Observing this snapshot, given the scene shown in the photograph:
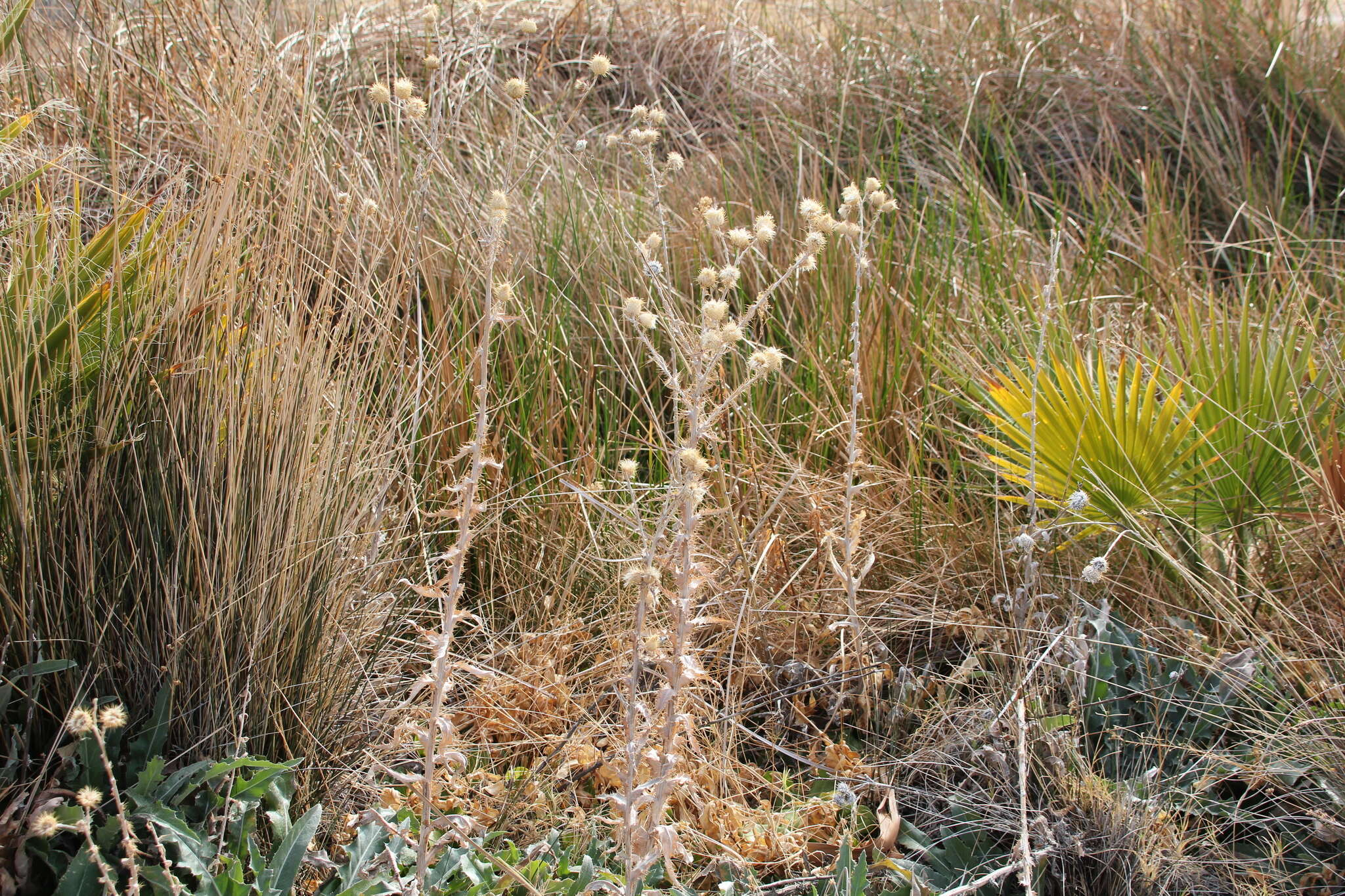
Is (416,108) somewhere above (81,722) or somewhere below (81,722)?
above

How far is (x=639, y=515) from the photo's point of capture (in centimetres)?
176

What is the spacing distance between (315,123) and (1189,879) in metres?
3.19

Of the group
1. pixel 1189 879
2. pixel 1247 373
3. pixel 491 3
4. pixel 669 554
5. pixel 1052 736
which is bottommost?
pixel 1189 879

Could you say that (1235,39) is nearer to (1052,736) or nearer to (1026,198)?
(1026,198)

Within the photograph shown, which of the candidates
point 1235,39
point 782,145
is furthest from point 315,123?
point 1235,39

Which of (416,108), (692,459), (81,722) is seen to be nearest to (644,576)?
(692,459)

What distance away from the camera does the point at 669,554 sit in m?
1.42

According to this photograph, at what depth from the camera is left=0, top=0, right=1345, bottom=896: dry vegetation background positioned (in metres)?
1.65

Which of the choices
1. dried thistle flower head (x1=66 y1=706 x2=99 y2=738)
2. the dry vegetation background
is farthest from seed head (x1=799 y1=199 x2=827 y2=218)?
dried thistle flower head (x1=66 y1=706 x2=99 y2=738)

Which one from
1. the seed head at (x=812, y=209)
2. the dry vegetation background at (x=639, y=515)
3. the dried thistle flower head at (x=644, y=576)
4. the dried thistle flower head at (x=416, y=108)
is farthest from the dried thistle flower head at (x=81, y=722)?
the seed head at (x=812, y=209)

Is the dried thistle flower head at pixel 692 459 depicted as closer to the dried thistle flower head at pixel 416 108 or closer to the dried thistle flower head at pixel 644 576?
the dried thistle flower head at pixel 644 576

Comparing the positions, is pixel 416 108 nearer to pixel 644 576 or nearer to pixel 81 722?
pixel 644 576

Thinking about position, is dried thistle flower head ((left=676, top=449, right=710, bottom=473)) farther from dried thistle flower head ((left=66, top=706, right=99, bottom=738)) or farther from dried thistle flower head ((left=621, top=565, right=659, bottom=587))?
dried thistle flower head ((left=66, top=706, right=99, bottom=738))

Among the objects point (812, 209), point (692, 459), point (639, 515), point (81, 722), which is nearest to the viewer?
point (81, 722)
